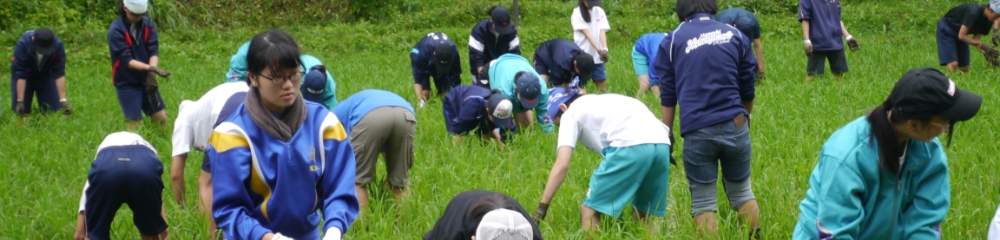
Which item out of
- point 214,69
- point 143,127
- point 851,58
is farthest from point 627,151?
point 214,69

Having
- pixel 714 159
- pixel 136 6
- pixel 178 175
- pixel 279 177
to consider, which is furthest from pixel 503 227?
pixel 136 6

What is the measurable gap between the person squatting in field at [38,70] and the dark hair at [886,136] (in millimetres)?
7815

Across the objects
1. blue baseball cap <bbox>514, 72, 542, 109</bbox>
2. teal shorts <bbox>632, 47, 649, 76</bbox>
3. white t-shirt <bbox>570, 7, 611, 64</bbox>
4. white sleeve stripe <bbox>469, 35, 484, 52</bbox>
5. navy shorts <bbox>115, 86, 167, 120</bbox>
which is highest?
blue baseball cap <bbox>514, 72, 542, 109</bbox>

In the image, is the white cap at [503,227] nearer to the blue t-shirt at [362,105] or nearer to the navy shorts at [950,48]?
the blue t-shirt at [362,105]

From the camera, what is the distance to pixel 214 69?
1251 centimetres

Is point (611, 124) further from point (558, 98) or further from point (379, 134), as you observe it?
point (558, 98)

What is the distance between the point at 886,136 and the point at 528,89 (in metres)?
3.72

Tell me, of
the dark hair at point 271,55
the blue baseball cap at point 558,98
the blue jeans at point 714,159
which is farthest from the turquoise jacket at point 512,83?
the dark hair at point 271,55

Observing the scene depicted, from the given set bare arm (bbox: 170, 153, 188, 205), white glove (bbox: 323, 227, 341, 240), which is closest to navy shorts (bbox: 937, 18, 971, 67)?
bare arm (bbox: 170, 153, 188, 205)

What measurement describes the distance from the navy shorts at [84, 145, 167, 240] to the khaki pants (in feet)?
3.51

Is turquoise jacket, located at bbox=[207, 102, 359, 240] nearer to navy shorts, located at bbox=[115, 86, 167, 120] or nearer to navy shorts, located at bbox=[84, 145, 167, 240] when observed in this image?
navy shorts, located at bbox=[84, 145, 167, 240]

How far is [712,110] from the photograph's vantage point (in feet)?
14.0

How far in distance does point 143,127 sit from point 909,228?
256 inches

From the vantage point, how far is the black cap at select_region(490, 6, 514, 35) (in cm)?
819
